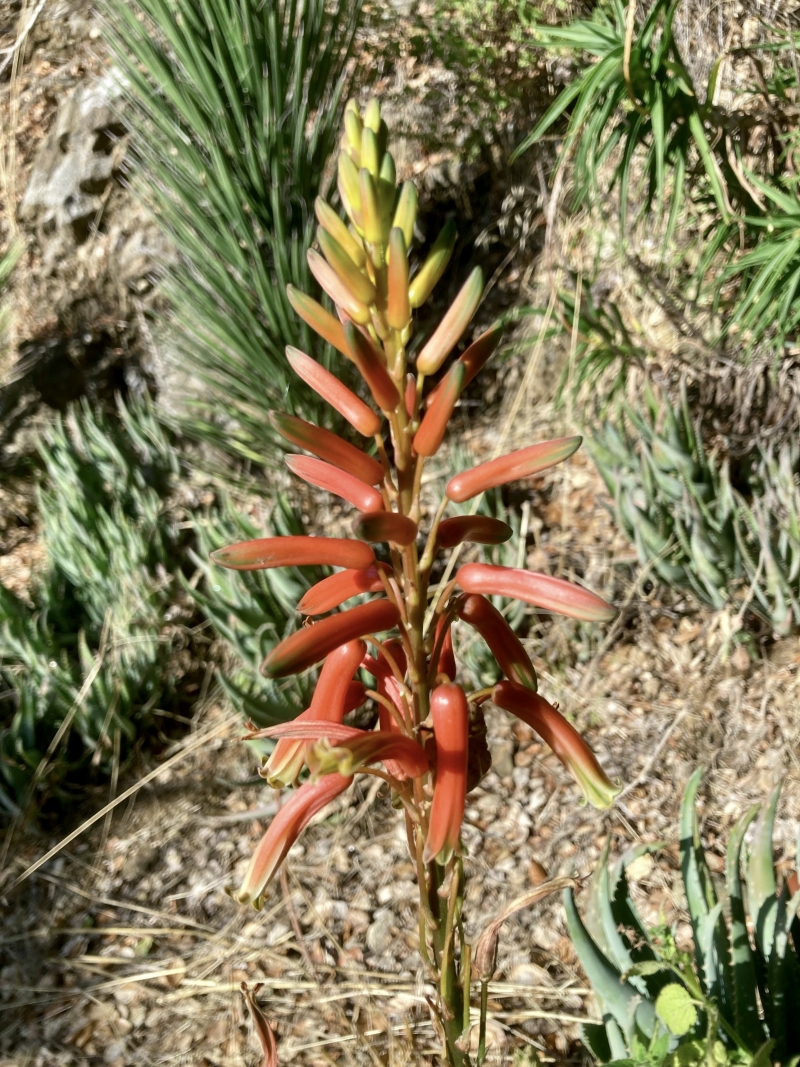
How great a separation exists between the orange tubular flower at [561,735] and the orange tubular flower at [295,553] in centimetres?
22

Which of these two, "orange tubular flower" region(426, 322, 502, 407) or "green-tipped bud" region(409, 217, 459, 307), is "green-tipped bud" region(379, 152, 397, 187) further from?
"orange tubular flower" region(426, 322, 502, 407)

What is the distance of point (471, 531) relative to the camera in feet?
2.88

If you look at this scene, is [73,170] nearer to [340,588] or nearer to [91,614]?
[91,614]

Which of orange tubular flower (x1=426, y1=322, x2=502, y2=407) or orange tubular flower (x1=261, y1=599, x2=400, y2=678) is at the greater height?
orange tubular flower (x1=426, y1=322, x2=502, y2=407)

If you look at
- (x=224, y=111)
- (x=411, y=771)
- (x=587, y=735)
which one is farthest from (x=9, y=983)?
(x=224, y=111)

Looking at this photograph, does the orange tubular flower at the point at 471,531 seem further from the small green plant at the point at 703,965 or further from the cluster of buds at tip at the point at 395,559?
the small green plant at the point at 703,965

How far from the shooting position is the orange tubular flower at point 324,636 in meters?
0.78

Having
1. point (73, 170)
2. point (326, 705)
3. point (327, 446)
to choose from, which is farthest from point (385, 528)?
point (73, 170)

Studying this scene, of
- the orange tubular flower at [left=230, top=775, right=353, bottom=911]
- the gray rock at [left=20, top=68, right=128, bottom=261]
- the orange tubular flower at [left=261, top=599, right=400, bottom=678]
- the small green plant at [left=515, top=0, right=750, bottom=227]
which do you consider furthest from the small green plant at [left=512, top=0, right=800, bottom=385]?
the gray rock at [left=20, top=68, right=128, bottom=261]

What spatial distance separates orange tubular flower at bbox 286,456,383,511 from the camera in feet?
2.84

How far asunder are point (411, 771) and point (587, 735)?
4.95 ft

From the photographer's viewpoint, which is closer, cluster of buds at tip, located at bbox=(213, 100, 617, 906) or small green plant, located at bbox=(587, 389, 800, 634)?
cluster of buds at tip, located at bbox=(213, 100, 617, 906)

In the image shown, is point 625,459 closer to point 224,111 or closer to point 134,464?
point 224,111

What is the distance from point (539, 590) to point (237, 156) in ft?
7.48
